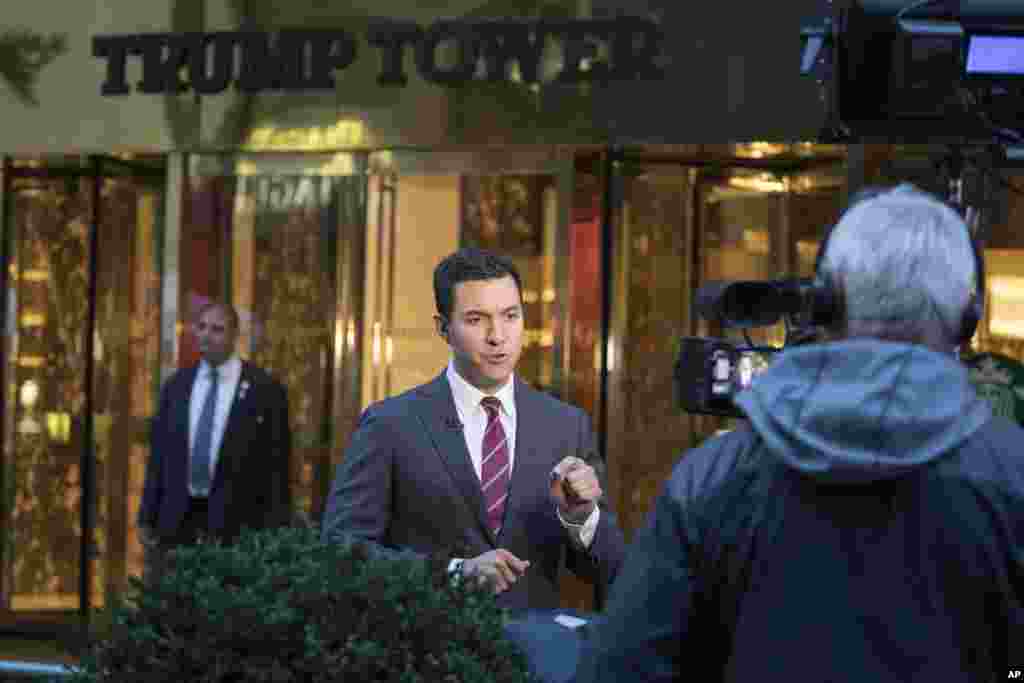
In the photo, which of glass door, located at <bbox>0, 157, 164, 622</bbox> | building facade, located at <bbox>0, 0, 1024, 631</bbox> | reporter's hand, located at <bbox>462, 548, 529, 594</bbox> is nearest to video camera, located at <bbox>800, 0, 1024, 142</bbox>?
reporter's hand, located at <bbox>462, 548, 529, 594</bbox>

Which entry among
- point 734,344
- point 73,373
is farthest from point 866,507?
point 73,373

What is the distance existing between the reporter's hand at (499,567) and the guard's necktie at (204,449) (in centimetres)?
601

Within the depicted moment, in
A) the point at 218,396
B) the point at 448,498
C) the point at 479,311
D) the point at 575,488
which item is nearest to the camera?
the point at 575,488

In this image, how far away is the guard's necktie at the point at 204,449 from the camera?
10.3m

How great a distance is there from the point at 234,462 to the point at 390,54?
2.51m

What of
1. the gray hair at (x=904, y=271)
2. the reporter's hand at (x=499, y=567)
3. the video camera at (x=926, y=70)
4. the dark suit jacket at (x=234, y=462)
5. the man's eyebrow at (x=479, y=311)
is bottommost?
the dark suit jacket at (x=234, y=462)

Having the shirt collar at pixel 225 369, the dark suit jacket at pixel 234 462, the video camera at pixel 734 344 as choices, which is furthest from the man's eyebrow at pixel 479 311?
the shirt collar at pixel 225 369

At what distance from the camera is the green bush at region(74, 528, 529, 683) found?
3.52 metres

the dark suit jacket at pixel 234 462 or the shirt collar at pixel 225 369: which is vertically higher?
the shirt collar at pixel 225 369

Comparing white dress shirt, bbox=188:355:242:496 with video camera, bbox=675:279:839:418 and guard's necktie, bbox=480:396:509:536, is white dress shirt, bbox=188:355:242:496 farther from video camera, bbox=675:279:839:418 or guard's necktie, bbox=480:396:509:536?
video camera, bbox=675:279:839:418

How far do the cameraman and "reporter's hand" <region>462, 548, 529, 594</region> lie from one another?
5.48 feet

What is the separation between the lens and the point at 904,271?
2543 millimetres

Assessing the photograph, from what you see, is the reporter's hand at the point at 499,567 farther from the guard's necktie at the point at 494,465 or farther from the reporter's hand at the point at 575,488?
the guard's necktie at the point at 494,465

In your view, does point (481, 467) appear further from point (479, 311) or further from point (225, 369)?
point (225, 369)
